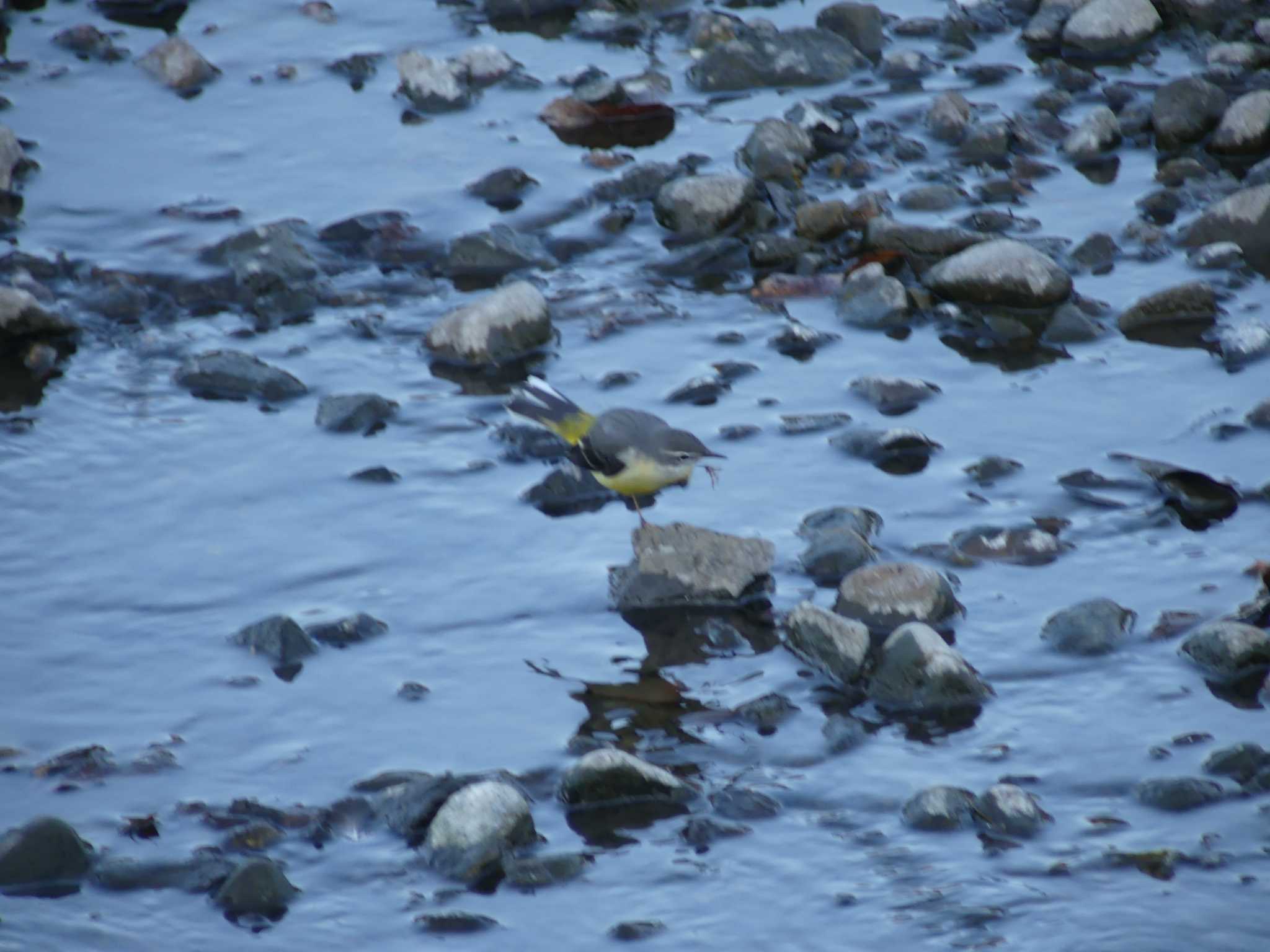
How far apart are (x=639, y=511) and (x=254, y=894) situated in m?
2.62

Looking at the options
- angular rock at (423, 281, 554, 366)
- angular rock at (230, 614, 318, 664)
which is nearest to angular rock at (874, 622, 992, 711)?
angular rock at (230, 614, 318, 664)

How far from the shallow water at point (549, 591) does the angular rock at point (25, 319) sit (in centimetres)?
20

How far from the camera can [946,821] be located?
5340mm

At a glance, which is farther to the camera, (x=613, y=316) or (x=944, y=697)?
(x=613, y=316)

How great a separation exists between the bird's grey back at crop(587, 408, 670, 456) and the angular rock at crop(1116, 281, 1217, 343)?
2.83 meters

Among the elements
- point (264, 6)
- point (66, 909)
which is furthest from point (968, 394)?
point (264, 6)

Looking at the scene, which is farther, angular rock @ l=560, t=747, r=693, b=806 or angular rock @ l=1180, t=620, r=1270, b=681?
angular rock @ l=1180, t=620, r=1270, b=681

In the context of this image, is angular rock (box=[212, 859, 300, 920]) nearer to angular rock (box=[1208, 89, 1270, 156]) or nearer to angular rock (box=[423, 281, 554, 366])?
angular rock (box=[423, 281, 554, 366])

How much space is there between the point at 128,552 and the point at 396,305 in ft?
8.22

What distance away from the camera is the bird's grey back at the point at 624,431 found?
22.9ft

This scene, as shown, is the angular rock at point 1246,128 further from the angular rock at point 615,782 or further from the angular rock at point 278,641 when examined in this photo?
the angular rock at point 278,641

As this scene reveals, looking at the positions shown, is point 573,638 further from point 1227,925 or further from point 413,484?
point 1227,925

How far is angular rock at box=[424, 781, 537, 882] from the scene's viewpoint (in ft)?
17.2

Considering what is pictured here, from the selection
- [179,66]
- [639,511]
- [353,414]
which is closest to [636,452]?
[639,511]
